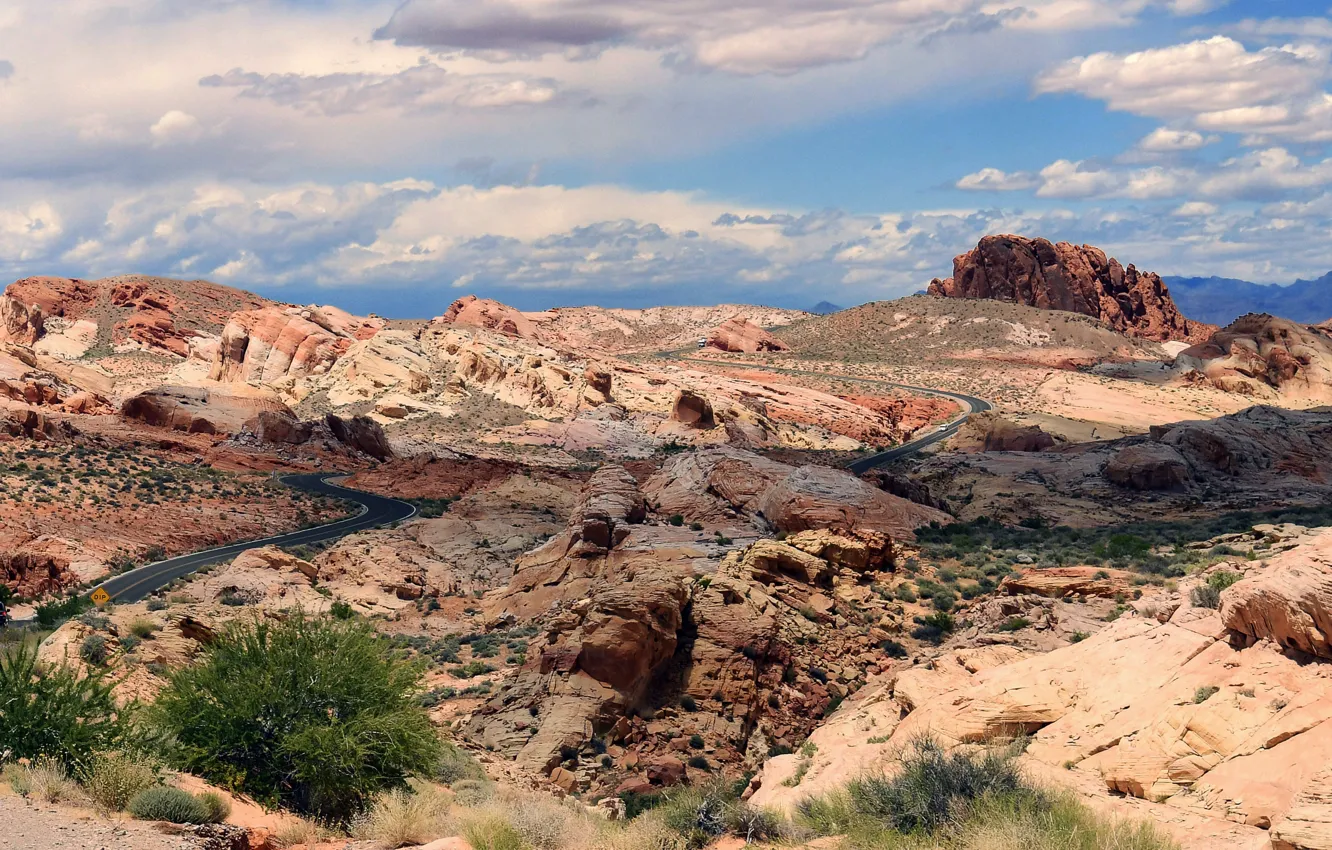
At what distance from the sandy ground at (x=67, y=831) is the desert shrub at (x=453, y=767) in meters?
6.94

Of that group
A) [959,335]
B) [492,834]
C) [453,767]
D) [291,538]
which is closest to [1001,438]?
[291,538]

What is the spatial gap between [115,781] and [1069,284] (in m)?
171

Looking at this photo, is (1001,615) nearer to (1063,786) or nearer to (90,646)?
(1063,786)

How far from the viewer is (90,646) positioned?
24188 mm

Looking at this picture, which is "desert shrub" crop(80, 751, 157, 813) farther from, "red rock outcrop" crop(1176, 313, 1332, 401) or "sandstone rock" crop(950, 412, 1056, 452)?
"red rock outcrop" crop(1176, 313, 1332, 401)

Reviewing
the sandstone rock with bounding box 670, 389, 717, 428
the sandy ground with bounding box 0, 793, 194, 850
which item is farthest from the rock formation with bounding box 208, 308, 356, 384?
the sandy ground with bounding box 0, 793, 194, 850

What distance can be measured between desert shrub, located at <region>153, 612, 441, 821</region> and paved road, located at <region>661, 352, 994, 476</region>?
2037 inches

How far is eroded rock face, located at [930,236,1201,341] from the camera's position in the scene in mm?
172250

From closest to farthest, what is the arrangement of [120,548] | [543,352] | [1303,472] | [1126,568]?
[1126,568] < [120,548] < [1303,472] < [543,352]

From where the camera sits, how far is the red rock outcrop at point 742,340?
154 m

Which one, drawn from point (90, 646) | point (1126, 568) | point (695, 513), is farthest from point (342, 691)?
point (695, 513)

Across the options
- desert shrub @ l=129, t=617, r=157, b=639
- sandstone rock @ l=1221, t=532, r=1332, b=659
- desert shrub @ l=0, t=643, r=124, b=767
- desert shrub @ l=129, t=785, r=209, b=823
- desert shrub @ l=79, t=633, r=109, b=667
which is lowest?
desert shrub @ l=129, t=617, r=157, b=639

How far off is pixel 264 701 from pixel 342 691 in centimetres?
117

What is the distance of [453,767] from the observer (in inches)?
862
